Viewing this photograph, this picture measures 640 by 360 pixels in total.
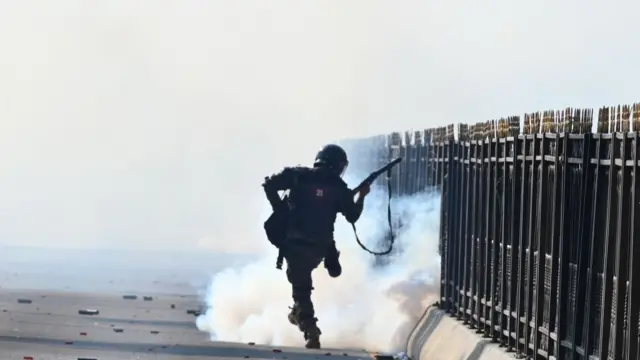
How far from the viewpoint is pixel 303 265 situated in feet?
76.1

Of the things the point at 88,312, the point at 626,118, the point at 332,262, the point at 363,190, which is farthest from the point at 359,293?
the point at 626,118

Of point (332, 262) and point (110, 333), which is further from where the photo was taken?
point (332, 262)

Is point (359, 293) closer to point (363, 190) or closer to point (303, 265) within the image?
point (363, 190)

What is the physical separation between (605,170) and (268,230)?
920 centimetres

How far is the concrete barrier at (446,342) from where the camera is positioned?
1877 centimetres

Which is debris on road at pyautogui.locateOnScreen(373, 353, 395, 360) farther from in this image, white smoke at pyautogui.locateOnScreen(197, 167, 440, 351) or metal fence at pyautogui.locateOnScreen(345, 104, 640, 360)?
white smoke at pyautogui.locateOnScreen(197, 167, 440, 351)

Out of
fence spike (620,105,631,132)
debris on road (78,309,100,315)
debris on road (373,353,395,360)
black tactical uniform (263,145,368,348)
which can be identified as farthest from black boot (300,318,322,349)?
fence spike (620,105,631,132)

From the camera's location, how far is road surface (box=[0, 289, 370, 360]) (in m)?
19.5

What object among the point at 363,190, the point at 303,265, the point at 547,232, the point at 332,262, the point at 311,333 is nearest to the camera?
the point at 547,232

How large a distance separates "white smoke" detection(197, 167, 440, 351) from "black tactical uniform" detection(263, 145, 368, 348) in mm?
1275

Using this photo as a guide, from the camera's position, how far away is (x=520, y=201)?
18.5 m

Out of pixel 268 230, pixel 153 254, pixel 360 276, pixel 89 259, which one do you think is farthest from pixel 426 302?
pixel 153 254

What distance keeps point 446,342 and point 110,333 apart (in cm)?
476

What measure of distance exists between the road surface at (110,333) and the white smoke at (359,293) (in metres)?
0.90
